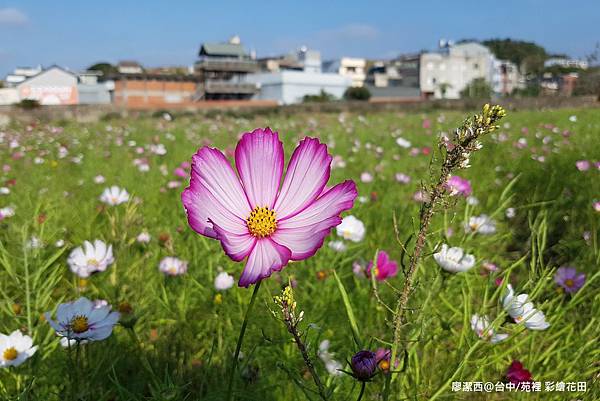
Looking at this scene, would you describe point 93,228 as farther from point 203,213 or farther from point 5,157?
point 5,157

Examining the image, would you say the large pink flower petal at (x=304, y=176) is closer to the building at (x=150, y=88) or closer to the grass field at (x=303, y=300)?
the grass field at (x=303, y=300)

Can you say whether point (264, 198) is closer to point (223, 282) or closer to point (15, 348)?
point (15, 348)

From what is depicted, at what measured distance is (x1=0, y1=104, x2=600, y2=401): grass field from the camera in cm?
81

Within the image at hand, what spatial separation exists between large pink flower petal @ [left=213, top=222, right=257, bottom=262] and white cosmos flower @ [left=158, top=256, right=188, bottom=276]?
0.83 metres

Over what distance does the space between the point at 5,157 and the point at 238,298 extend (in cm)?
360

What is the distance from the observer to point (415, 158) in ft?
11.7

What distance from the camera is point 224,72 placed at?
34.0 metres

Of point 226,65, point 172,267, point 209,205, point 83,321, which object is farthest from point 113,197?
point 226,65

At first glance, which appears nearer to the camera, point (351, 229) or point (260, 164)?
point (260, 164)

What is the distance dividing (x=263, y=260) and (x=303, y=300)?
0.90 m

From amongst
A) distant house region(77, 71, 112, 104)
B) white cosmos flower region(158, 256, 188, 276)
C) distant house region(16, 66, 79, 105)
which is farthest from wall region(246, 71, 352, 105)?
white cosmos flower region(158, 256, 188, 276)

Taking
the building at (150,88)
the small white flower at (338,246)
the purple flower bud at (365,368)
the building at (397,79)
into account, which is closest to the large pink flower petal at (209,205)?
the purple flower bud at (365,368)

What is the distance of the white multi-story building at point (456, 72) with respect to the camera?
143 ft

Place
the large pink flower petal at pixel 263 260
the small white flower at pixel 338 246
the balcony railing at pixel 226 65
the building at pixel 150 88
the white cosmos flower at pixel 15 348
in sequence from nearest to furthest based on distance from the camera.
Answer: the large pink flower petal at pixel 263 260 < the white cosmos flower at pixel 15 348 < the small white flower at pixel 338 246 < the building at pixel 150 88 < the balcony railing at pixel 226 65
